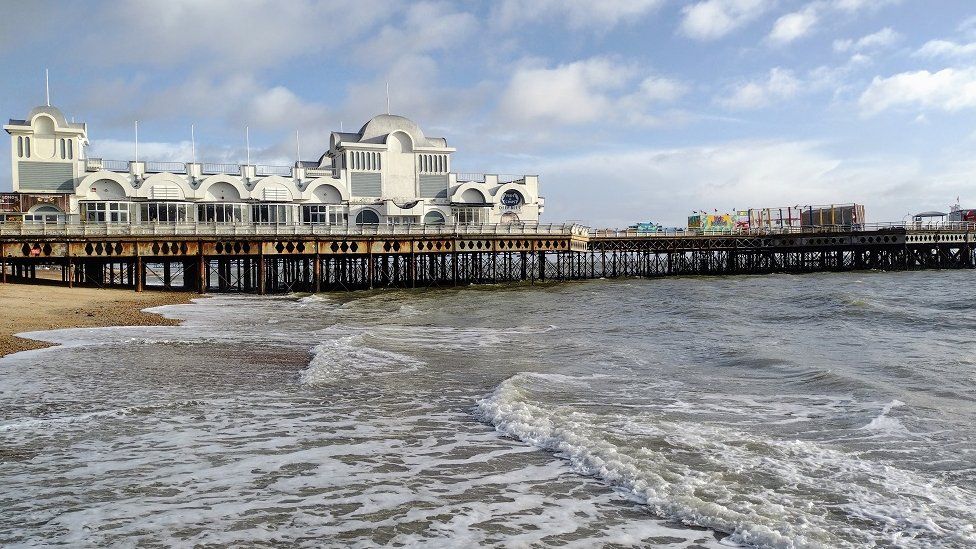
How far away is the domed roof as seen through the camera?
59656 millimetres

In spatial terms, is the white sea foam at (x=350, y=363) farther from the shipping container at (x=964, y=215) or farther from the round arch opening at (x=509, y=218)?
the shipping container at (x=964, y=215)

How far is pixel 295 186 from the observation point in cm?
5428

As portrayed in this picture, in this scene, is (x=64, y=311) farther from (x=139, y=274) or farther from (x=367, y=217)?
(x=367, y=217)

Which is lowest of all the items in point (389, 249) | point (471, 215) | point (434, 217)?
point (389, 249)

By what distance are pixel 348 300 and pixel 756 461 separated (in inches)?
1231

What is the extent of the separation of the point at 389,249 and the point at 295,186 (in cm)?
1194

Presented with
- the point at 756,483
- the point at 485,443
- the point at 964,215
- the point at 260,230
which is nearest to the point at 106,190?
the point at 260,230

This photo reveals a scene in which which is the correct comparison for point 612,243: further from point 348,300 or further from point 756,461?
point 756,461

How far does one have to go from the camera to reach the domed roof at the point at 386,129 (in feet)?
196

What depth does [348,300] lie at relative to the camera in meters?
38.1

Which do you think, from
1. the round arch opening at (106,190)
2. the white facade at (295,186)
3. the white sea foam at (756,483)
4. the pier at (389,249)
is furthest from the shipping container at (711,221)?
the white sea foam at (756,483)

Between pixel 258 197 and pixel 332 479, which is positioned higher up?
pixel 258 197

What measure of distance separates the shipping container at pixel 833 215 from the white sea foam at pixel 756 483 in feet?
235

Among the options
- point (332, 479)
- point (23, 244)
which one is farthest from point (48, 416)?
point (23, 244)
